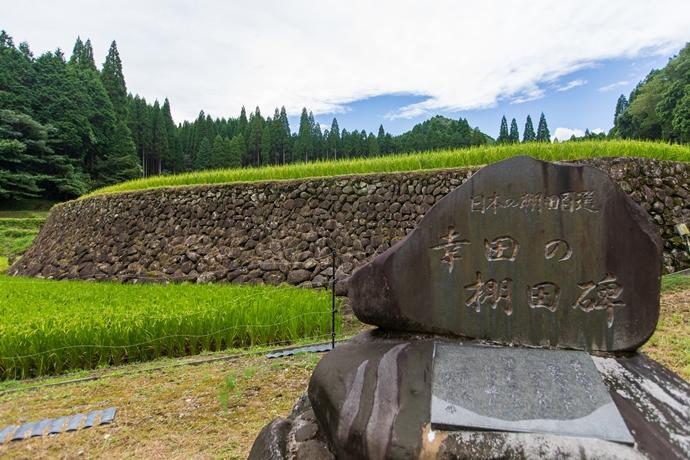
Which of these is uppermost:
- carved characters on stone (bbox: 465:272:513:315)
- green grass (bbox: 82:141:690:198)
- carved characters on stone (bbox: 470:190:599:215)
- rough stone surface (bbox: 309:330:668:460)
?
green grass (bbox: 82:141:690:198)

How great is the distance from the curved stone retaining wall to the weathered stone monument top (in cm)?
484

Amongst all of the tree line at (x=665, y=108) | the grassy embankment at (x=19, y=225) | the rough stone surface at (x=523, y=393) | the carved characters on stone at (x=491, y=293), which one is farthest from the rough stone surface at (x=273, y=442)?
the tree line at (x=665, y=108)

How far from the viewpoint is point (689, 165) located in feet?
25.5

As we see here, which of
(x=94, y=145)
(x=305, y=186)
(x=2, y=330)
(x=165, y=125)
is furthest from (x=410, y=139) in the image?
(x=2, y=330)

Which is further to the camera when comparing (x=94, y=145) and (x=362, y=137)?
(x=362, y=137)

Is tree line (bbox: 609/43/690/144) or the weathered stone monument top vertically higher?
tree line (bbox: 609/43/690/144)

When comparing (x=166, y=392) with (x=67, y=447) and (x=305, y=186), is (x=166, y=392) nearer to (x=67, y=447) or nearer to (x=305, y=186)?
(x=67, y=447)

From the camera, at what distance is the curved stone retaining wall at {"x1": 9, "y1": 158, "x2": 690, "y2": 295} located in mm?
7320

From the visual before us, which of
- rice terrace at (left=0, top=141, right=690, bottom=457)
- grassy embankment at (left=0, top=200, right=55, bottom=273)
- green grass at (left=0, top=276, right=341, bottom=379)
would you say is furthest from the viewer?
grassy embankment at (left=0, top=200, right=55, bottom=273)

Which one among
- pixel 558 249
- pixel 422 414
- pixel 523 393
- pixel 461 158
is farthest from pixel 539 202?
pixel 461 158

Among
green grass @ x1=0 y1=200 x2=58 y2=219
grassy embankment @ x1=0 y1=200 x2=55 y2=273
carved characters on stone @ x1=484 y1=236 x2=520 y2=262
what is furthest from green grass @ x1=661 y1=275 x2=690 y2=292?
green grass @ x1=0 y1=200 x2=58 y2=219

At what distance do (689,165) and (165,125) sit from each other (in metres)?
34.5

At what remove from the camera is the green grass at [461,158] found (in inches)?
295

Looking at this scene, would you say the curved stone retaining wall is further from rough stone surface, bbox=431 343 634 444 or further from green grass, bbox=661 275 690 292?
rough stone surface, bbox=431 343 634 444
